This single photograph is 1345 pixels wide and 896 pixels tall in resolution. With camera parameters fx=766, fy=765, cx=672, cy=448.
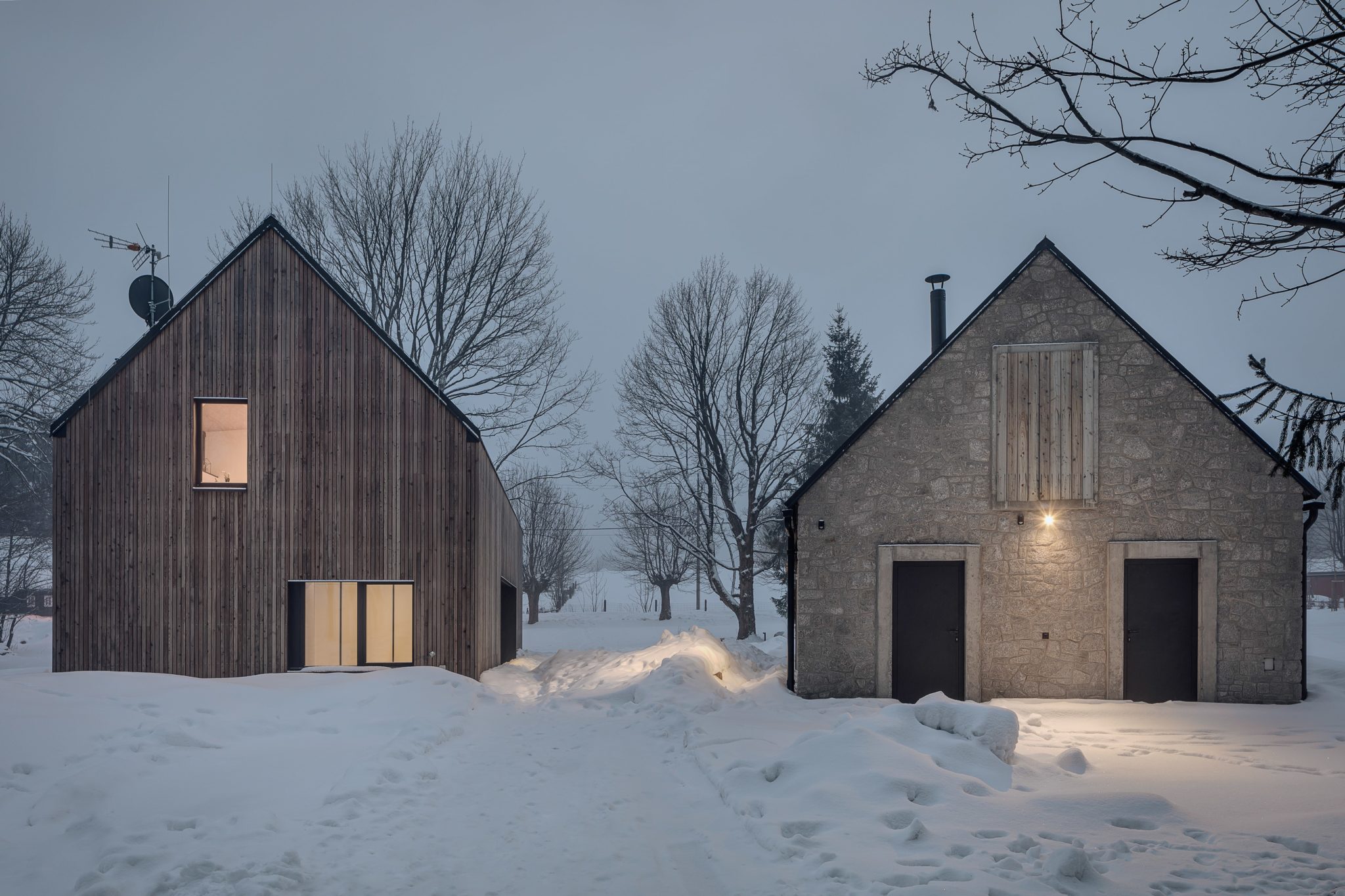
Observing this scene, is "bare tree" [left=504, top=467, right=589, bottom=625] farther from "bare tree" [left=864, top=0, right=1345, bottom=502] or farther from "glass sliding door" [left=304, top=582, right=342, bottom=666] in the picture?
"bare tree" [left=864, top=0, right=1345, bottom=502]

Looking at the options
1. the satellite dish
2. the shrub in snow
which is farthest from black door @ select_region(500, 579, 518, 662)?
the shrub in snow

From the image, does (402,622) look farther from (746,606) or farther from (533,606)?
(533,606)

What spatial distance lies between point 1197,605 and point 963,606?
312cm

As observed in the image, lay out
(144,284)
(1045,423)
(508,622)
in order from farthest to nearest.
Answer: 1. (508,622)
2. (144,284)
3. (1045,423)

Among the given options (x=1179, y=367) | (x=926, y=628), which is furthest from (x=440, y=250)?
(x=1179, y=367)

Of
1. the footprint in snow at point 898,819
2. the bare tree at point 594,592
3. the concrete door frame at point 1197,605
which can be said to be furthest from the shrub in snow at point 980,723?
the bare tree at point 594,592

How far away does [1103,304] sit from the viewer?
430 inches

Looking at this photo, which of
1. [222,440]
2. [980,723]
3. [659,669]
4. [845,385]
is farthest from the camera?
[845,385]

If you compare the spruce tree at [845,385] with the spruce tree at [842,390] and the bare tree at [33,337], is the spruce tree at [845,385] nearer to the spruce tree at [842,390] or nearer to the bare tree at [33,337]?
the spruce tree at [842,390]

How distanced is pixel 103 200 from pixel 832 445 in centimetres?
4460

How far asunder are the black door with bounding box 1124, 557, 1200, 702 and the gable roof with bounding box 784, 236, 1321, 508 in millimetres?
1868

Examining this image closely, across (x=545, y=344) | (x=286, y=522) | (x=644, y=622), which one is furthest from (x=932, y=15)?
(x=644, y=622)

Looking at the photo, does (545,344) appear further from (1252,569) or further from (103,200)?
(103,200)

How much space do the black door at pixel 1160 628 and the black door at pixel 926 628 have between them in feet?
7.59
